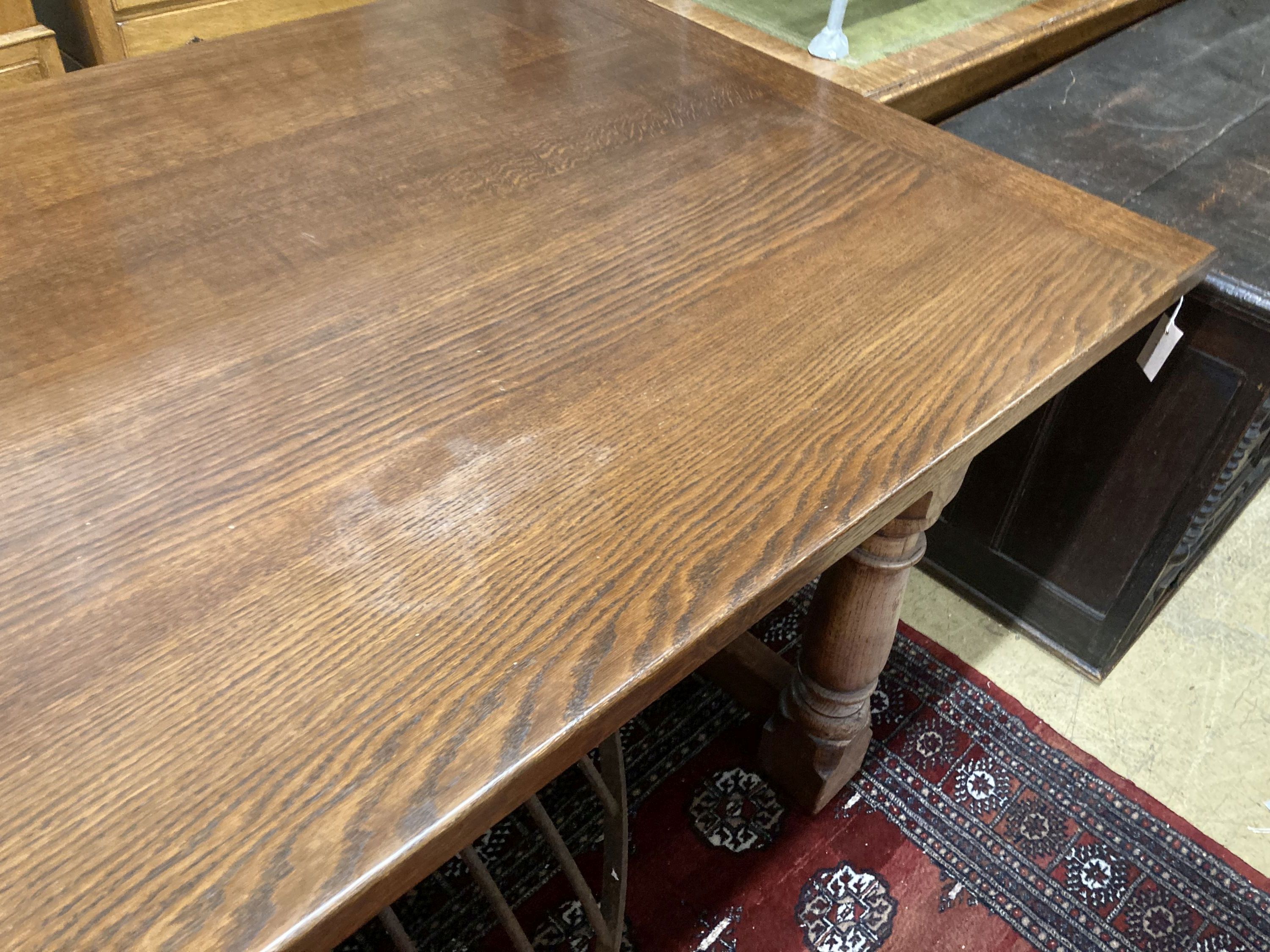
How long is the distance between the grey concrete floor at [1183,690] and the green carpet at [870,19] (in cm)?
90

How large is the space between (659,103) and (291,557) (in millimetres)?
762

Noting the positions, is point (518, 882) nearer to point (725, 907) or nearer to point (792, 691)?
point (725, 907)

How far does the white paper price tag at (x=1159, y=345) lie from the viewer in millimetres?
1150

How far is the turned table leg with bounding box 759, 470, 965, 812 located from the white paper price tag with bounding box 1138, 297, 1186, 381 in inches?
14.6

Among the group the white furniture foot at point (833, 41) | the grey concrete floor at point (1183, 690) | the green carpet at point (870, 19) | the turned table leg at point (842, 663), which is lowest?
the grey concrete floor at point (1183, 690)

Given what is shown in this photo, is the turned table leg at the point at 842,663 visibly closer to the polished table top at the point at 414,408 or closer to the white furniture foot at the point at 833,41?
the polished table top at the point at 414,408

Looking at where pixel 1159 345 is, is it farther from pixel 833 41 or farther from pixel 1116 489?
pixel 833 41

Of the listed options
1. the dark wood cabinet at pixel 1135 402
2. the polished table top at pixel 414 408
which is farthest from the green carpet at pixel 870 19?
the polished table top at pixel 414 408

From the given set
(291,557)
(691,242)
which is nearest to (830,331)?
(691,242)

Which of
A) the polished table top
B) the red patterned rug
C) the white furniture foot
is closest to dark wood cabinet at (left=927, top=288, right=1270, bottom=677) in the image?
the red patterned rug

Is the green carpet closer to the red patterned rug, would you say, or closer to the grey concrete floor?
the grey concrete floor

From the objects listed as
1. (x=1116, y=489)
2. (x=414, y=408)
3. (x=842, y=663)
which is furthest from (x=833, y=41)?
(x=414, y=408)

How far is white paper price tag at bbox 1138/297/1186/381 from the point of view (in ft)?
3.77

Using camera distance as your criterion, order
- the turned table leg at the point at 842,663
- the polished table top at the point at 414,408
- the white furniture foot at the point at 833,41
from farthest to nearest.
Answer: the white furniture foot at the point at 833,41 → the turned table leg at the point at 842,663 → the polished table top at the point at 414,408
